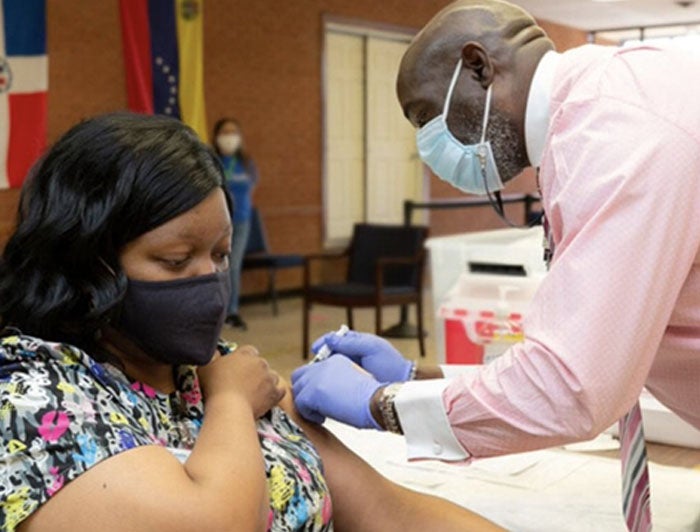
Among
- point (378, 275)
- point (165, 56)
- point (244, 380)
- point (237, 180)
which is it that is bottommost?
point (378, 275)

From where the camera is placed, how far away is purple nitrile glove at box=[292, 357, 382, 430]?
4.53 ft

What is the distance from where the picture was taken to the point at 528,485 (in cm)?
214

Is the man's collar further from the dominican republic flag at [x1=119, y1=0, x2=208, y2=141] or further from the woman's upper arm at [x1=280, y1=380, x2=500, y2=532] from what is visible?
the dominican republic flag at [x1=119, y1=0, x2=208, y2=141]

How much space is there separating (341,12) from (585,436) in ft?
22.5

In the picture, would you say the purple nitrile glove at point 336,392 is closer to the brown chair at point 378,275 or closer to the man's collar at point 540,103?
the man's collar at point 540,103

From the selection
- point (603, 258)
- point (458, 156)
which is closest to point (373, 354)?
point (458, 156)

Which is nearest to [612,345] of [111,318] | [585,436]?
[585,436]

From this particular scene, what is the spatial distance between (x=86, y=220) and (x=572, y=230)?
57 centimetres

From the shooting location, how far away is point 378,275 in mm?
5207

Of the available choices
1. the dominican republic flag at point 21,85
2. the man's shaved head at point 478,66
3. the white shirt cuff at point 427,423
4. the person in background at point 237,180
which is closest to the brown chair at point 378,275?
the person in background at point 237,180

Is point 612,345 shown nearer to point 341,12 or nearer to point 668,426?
point 668,426

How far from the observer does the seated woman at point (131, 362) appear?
1.02m

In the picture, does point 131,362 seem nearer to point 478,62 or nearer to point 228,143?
point 478,62

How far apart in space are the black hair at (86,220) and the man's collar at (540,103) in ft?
1.49
